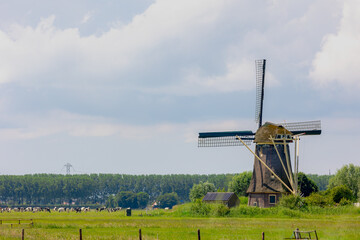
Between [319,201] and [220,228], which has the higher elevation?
[319,201]

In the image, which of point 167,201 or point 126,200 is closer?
point 126,200

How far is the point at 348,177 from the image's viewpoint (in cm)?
9800

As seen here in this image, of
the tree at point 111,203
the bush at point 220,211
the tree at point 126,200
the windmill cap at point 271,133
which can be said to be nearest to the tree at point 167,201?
the tree at point 126,200

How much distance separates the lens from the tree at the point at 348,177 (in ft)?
318

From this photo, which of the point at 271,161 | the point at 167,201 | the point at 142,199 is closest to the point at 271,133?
the point at 271,161

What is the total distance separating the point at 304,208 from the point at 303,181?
17.3m

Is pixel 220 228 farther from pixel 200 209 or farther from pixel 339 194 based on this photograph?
pixel 339 194

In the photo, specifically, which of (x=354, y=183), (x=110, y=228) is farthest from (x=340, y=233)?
(x=354, y=183)

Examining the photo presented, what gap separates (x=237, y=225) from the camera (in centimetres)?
4741

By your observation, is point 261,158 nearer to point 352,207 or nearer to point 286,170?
point 286,170

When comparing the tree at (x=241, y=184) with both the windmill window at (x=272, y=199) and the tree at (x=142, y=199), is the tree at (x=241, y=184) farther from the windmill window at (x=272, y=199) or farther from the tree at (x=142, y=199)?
the tree at (x=142, y=199)

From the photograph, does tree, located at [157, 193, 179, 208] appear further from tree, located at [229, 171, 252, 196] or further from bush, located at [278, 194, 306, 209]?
bush, located at [278, 194, 306, 209]

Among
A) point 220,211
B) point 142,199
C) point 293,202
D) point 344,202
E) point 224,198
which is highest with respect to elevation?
point 224,198

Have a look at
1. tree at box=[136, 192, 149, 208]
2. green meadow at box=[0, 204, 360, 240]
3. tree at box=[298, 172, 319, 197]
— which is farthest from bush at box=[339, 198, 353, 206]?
tree at box=[136, 192, 149, 208]
